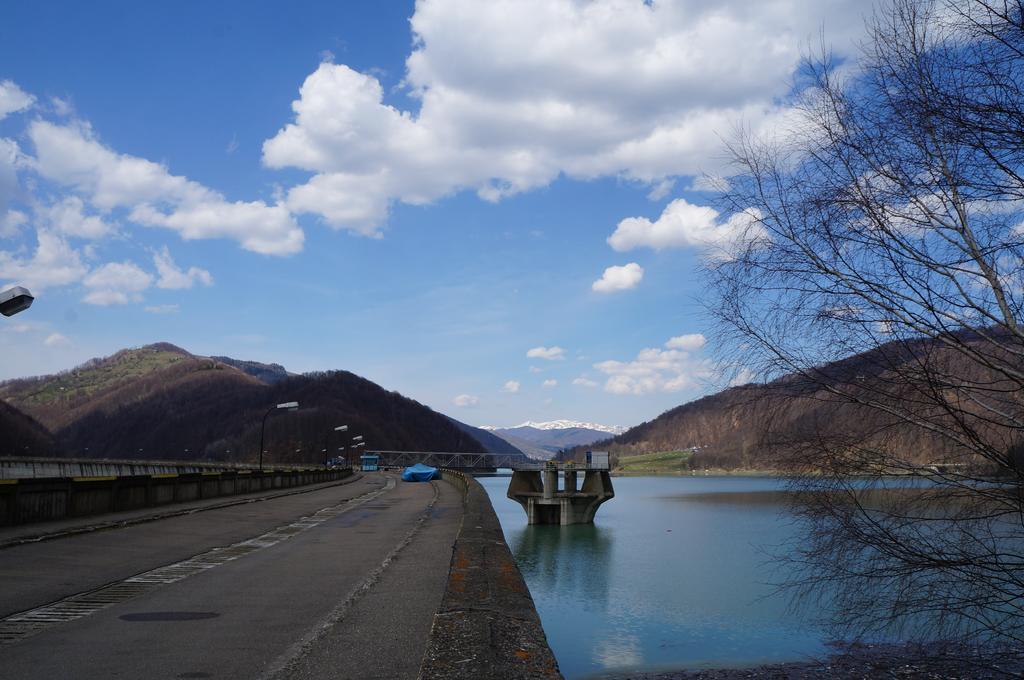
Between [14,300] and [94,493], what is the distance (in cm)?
725

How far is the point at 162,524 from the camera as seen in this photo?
56.9 ft

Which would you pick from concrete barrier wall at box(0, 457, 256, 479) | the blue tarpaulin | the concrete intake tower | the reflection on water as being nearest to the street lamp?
the reflection on water

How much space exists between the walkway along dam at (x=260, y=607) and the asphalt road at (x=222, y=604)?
0.02 metres

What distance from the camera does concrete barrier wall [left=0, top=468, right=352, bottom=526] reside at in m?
15.7

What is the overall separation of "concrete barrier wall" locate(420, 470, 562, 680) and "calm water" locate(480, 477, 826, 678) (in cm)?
334

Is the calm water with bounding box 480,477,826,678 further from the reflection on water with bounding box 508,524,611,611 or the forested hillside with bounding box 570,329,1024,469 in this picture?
the forested hillside with bounding box 570,329,1024,469

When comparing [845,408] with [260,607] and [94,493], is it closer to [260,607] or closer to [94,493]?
[260,607]

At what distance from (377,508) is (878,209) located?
22.7 metres

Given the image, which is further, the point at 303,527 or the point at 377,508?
the point at 377,508

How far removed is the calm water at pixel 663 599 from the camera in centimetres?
2003

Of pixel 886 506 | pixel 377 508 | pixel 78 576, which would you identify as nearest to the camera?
pixel 886 506

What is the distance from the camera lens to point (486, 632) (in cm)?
533

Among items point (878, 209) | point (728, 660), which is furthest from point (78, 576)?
point (728, 660)

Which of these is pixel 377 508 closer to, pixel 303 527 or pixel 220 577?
pixel 303 527
